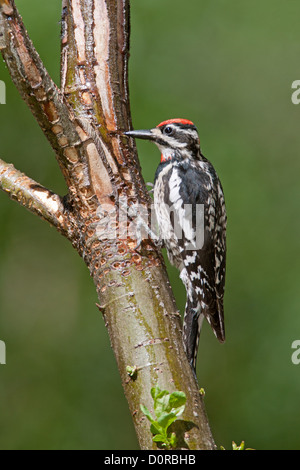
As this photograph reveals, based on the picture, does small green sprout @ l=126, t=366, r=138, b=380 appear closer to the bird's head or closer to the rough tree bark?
the rough tree bark

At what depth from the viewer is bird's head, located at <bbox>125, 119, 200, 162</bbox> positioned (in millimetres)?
2902

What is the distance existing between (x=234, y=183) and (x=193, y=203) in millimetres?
1662

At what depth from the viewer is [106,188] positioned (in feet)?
6.97

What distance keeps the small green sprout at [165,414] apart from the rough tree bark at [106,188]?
0.03 meters

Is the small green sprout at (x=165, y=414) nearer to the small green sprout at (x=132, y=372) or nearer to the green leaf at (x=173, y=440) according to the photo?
the green leaf at (x=173, y=440)

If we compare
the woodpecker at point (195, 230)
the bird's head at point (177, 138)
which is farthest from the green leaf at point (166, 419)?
the bird's head at point (177, 138)

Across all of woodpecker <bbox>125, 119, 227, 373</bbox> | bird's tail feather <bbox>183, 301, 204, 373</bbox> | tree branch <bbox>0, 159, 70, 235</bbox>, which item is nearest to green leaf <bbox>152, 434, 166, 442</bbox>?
bird's tail feather <bbox>183, 301, 204, 373</bbox>

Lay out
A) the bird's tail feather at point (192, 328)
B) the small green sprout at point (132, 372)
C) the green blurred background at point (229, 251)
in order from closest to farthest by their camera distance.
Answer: the small green sprout at point (132, 372)
the bird's tail feather at point (192, 328)
the green blurred background at point (229, 251)

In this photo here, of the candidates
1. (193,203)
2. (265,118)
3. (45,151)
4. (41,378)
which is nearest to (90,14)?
(193,203)

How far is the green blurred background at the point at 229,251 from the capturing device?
14.1 ft

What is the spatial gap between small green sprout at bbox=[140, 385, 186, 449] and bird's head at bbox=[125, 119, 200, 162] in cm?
147

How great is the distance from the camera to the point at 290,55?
4672 mm

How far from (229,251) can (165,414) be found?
2.73 meters
